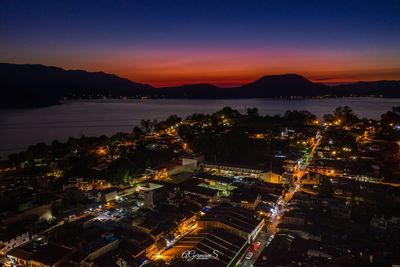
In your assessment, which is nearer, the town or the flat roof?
the town

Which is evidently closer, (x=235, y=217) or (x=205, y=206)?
(x=235, y=217)

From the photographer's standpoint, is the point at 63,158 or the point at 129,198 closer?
the point at 129,198

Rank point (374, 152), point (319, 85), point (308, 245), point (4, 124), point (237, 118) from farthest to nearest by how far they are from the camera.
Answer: point (319, 85), point (4, 124), point (237, 118), point (374, 152), point (308, 245)

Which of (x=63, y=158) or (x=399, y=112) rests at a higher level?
(x=399, y=112)

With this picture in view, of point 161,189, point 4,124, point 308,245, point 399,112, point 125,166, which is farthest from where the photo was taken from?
point 4,124

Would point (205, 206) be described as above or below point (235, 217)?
below

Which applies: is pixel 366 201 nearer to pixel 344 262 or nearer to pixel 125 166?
pixel 344 262

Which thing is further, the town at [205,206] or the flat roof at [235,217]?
the flat roof at [235,217]

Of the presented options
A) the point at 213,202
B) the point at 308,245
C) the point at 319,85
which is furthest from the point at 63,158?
the point at 319,85
